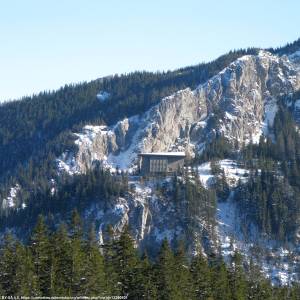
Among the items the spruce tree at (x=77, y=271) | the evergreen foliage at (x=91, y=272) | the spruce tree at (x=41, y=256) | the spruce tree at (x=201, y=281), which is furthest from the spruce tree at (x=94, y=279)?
the spruce tree at (x=201, y=281)

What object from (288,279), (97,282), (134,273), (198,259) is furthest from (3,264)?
(288,279)

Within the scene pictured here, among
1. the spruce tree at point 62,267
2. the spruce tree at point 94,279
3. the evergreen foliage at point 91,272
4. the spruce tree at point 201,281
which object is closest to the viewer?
the evergreen foliage at point 91,272

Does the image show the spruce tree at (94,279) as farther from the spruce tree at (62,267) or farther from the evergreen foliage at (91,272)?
the spruce tree at (62,267)

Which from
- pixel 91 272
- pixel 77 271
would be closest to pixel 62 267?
pixel 77 271

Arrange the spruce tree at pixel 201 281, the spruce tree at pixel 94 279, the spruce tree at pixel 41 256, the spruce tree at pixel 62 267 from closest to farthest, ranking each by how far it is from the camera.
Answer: the spruce tree at pixel 41 256 → the spruce tree at pixel 62 267 → the spruce tree at pixel 94 279 → the spruce tree at pixel 201 281

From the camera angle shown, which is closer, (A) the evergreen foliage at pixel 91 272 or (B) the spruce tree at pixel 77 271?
(A) the evergreen foliage at pixel 91 272

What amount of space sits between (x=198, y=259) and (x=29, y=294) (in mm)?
27926

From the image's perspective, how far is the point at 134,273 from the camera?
83.7 metres

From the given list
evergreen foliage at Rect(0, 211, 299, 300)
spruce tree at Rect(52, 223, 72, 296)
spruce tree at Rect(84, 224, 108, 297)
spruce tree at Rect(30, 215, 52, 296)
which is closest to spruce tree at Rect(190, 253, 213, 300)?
evergreen foliage at Rect(0, 211, 299, 300)

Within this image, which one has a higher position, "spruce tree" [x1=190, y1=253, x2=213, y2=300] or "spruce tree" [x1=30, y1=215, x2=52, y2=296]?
"spruce tree" [x1=30, y1=215, x2=52, y2=296]

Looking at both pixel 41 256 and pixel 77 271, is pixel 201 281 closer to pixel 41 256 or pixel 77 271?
pixel 77 271

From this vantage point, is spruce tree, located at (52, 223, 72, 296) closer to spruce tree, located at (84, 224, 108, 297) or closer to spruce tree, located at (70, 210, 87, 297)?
spruce tree, located at (70, 210, 87, 297)

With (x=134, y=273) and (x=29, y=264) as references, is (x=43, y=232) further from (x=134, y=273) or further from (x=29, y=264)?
(x=134, y=273)

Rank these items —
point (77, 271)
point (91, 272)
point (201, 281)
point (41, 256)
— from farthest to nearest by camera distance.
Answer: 1. point (201, 281)
2. point (91, 272)
3. point (77, 271)
4. point (41, 256)
